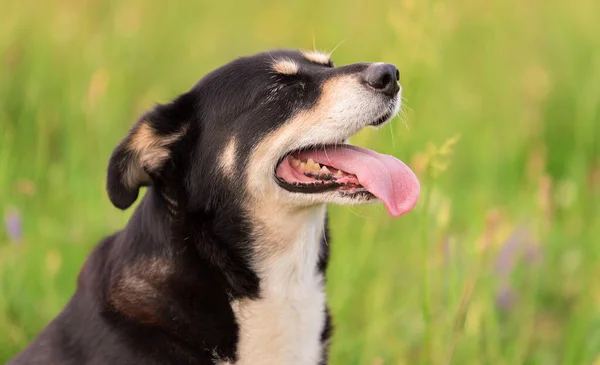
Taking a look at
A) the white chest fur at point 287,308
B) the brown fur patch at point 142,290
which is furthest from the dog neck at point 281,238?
the brown fur patch at point 142,290

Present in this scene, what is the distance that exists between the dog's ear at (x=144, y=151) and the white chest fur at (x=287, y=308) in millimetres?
481

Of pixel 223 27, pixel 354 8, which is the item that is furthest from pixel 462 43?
pixel 223 27

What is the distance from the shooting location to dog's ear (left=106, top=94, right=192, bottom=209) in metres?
2.86

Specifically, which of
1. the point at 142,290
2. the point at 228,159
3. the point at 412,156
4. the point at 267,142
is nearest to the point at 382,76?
the point at 267,142

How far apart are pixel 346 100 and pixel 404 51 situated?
1.46 ft

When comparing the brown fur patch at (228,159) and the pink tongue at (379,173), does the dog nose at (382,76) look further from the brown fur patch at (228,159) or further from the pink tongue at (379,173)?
the brown fur patch at (228,159)

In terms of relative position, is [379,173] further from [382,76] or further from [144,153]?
[144,153]

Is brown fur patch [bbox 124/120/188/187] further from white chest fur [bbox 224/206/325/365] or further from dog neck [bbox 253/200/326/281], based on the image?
white chest fur [bbox 224/206/325/365]

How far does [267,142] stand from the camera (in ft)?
9.65

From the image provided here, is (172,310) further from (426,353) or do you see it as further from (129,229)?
(426,353)

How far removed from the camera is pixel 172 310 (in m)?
2.81

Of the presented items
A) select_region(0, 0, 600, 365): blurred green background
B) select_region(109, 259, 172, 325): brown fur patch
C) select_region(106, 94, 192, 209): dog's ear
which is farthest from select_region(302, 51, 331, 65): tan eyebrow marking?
select_region(109, 259, 172, 325): brown fur patch

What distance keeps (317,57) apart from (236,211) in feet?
2.22

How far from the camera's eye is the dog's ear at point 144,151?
2.86 m
